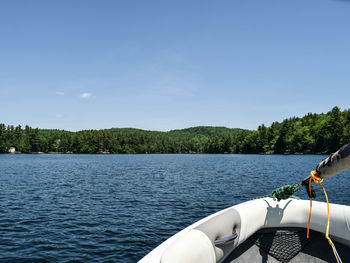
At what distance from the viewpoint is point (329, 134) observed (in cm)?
8812

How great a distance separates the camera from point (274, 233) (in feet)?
15.8

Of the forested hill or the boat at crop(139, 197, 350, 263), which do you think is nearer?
the boat at crop(139, 197, 350, 263)

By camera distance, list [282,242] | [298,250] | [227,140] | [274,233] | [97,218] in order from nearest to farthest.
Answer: [298,250] → [282,242] → [274,233] → [97,218] → [227,140]

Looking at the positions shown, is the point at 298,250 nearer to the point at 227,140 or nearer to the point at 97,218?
the point at 97,218

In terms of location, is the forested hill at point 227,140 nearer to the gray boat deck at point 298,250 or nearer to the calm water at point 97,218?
the calm water at point 97,218

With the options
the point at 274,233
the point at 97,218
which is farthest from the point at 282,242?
the point at 97,218

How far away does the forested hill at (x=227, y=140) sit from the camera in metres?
91.0

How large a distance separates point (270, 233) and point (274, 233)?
0.08 metres

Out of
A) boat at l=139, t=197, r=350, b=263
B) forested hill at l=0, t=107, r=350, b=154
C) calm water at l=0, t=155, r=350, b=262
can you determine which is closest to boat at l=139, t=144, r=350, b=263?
boat at l=139, t=197, r=350, b=263

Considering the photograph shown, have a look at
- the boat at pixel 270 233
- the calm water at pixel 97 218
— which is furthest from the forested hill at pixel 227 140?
the boat at pixel 270 233

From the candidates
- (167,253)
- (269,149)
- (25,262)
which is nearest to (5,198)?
(25,262)

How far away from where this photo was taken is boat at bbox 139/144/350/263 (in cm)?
320

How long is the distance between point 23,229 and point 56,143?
152m

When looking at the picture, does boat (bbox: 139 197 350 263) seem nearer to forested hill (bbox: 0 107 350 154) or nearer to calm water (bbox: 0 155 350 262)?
calm water (bbox: 0 155 350 262)
